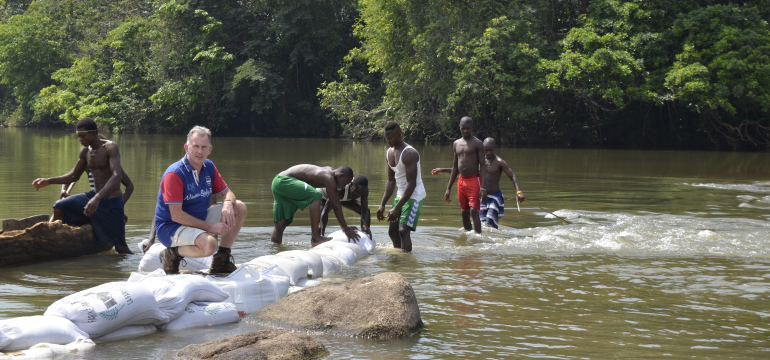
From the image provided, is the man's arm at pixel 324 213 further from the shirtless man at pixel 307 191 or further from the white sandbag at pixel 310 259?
the white sandbag at pixel 310 259

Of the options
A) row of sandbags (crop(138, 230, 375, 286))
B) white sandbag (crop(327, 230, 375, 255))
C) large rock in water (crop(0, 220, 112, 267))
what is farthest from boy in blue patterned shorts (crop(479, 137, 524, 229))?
large rock in water (crop(0, 220, 112, 267))

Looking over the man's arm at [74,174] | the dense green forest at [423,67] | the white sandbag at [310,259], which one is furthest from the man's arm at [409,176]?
the dense green forest at [423,67]

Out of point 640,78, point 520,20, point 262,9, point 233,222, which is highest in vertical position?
point 262,9

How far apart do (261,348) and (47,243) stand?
156 inches

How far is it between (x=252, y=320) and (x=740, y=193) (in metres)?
A: 12.1

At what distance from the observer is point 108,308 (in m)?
4.43

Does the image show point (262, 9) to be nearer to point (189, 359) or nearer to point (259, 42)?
point (259, 42)

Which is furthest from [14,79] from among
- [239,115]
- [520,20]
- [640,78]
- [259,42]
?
[640,78]

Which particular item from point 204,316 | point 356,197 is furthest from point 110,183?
point 204,316

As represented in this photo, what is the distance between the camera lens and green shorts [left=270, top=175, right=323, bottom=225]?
8078mm

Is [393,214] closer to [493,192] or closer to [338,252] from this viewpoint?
[338,252]

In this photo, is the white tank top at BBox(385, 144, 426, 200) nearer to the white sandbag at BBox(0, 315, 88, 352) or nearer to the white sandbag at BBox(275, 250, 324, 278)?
the white sandbag at BBox(275, 250, 324, 278)

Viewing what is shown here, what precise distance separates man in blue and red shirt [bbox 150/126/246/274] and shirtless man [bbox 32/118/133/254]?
78.4 inches

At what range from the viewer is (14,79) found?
5062cm
